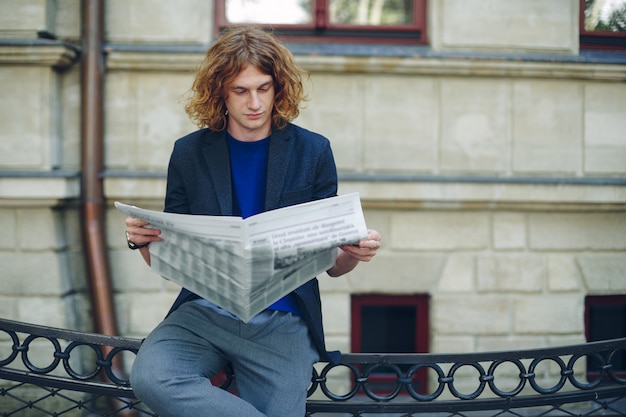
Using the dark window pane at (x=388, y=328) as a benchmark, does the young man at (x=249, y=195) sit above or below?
above

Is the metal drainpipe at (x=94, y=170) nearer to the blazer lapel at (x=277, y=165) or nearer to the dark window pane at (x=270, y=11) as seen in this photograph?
the dark window pane at (x=270, y=11)

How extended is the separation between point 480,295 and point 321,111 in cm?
184

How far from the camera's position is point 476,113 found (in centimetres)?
504

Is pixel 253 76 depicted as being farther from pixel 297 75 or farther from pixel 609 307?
pixel 609 307

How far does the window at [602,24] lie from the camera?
534 cm

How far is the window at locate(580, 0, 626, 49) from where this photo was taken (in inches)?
210

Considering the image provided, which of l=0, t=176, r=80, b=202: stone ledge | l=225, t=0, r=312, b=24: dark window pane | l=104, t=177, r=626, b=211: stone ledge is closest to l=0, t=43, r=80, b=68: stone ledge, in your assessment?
l=0, t=176, r=80, b=202: stone ledge

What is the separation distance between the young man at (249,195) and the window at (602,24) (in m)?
3.73

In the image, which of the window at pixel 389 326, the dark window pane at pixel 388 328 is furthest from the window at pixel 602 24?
the dark window pane at pixel 388 328

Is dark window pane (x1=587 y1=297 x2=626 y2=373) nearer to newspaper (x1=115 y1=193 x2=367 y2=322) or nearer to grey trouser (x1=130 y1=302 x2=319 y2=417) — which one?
grey trouser (x1=130 y1=302 x2=319 y2=417)

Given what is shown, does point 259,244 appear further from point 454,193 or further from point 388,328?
point 388,328

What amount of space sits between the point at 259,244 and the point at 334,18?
3.70m

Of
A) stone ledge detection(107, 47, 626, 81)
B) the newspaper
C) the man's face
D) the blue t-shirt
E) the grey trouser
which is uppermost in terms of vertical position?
stone ledge detection(107, 47, 626, 81)

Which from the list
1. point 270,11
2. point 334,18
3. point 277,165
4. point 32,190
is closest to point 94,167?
point 32,190
